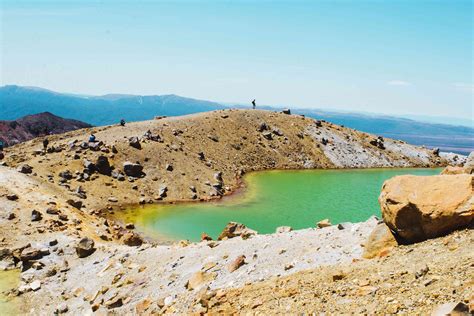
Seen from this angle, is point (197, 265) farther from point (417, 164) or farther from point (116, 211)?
point (417, 164)

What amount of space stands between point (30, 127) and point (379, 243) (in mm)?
153640

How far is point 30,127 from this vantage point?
14612cm

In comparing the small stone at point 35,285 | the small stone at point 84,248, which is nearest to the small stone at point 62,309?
the small stone at point 35,285

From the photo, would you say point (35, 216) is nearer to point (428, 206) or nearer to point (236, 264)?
point (236, 264)

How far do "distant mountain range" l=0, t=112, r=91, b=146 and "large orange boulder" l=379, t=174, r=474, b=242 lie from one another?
11621cm

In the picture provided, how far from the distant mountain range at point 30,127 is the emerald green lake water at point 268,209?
8157 cm

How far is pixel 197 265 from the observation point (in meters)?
20.9

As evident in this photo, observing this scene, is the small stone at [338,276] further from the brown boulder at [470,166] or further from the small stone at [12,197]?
the small stone at [12,197]

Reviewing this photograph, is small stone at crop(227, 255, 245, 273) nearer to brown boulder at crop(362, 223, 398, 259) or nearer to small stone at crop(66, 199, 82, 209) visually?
brown boulder at crop(362, 223, 398, 259)

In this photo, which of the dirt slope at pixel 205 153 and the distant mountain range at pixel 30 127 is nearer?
the dirt slope at pixel 205 153

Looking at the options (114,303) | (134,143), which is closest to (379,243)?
(114,303)

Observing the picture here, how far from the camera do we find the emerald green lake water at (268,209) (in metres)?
40.9

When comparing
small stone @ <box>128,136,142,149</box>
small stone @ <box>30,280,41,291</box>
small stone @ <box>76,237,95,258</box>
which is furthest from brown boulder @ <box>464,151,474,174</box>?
small stone @ <box>128,136,142,149</box>

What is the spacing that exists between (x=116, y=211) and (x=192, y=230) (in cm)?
1162
